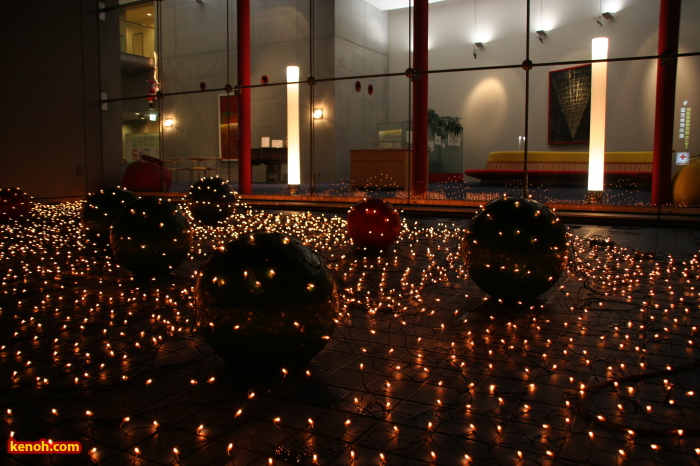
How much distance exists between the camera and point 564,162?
1385cm

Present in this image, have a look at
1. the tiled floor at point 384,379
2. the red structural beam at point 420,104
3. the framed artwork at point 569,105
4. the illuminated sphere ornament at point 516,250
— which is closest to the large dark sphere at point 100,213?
the tiled floor at point 384,379

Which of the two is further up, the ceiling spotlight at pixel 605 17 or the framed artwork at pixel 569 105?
the ceiling spotlight at pixel 605 17

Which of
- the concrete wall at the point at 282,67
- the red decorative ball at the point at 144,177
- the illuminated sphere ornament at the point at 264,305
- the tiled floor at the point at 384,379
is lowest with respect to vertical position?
the tiled floor at the point at 384,379

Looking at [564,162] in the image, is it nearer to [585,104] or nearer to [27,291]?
[585,104]

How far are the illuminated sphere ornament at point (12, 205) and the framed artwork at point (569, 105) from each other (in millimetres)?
11794

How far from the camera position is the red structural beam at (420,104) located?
9.56m

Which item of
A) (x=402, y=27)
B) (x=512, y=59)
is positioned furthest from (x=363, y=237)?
(x=402, y=27)

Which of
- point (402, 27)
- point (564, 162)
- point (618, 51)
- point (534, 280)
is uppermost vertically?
point (402, 27)

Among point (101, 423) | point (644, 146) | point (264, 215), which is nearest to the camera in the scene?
point (101, 423)

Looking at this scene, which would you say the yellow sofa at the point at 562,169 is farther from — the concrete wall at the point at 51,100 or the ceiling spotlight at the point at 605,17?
the concrete wall at the point at 51,100

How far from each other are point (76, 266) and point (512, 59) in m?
13.3

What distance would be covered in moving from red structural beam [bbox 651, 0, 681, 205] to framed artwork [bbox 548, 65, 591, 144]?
667cm

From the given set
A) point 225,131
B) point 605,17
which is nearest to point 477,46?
point 605,17

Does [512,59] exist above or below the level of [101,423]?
above
